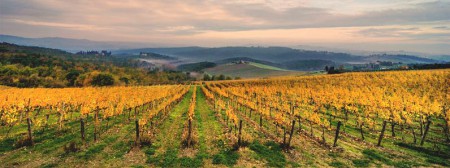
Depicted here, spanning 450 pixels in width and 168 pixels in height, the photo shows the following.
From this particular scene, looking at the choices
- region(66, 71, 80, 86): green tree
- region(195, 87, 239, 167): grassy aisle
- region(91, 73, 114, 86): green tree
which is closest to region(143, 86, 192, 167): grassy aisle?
region(195, 87, 239, 167): grassy aisle

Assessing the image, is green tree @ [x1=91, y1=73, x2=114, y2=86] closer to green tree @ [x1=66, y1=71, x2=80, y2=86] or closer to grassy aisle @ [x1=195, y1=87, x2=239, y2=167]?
green tree @ [x1=66, y1=71, x2=80, y2=86]

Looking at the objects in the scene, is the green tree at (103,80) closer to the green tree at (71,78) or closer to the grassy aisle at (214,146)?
the green tree at (71,78)

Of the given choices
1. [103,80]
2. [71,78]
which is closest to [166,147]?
[103,80]

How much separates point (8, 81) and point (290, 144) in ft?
298

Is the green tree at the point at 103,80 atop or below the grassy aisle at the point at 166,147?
below

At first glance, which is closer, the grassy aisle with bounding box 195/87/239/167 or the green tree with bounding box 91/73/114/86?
the grassy aisle with bounding box 195/87/239/167

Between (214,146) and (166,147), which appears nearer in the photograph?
(166,147)

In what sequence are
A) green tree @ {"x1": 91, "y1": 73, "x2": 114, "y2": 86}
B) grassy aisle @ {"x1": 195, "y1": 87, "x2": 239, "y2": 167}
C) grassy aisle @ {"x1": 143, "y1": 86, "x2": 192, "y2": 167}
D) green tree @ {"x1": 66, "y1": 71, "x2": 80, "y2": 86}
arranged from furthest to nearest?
green tree @ {"x1": 66, "y1": 71, "x2": 80, "y2": 86} < green tree @ {"x1": 91, "y1": 73, "x2": 114, "y2": 86} < grassy aisle @ {"x1": 195, "y1": 87, "x2": 239, "y2": 167} < grassy aisle @ {"x1": 143, "y1": 86, "x2": 192, "y2": 167}

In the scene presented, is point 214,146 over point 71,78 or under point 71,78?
over

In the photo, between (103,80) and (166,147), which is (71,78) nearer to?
(103,80)

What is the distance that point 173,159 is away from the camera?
43.9 ft

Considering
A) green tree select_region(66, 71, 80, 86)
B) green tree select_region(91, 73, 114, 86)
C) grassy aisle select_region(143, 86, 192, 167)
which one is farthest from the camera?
green tree select_region(66, 71, 80, 86)

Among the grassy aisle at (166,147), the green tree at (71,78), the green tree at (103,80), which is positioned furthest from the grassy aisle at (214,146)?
the green tree at (71,78)

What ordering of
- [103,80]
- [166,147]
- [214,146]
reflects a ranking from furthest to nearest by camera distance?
[103,80]
[214,146]
[166,147]
